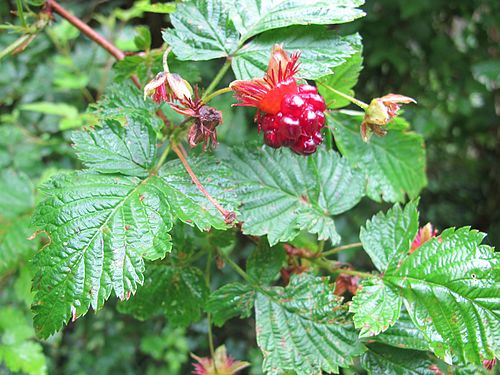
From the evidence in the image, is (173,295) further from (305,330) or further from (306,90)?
(306,90)

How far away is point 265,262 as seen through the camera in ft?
2.06

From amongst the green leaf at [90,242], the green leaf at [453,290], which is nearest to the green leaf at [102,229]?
the green leaf at [90,242]

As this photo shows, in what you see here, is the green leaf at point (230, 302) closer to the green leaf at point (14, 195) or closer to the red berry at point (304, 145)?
the red berry at point (304, 145)

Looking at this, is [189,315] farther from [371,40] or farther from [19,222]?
[371,40]

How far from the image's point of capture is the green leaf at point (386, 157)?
2.30ft

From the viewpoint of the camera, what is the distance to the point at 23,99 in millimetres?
1345

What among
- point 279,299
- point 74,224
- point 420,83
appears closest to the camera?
point 74,224

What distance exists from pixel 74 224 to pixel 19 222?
0.49m

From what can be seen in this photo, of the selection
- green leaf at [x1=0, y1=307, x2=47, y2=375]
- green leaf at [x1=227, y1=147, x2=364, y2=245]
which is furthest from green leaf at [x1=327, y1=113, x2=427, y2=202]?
green leaf at [x1=0, y1=307, x2=47, y2=375]

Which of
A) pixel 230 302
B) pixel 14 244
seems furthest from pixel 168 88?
pixel 14 244

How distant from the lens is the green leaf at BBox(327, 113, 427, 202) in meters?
0.70

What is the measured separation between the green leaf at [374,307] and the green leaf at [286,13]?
28 centimetres

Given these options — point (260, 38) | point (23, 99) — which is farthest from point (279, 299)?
point (23, 99)

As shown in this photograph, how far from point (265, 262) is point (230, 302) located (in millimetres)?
63
